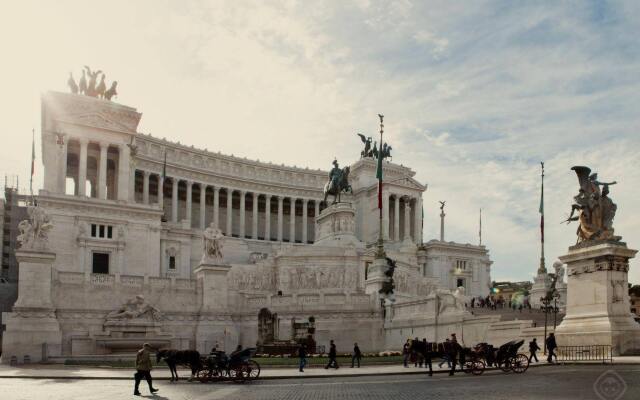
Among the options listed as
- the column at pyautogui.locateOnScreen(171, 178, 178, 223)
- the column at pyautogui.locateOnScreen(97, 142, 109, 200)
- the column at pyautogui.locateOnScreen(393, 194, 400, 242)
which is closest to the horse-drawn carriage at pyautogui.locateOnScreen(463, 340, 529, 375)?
the column at pyautogui.locateOnScreen(97, 142, 109, 200)

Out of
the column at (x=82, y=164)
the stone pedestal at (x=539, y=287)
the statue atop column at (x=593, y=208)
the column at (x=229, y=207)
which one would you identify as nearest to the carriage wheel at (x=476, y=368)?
A: the statue atop column at (x=593, y=208)

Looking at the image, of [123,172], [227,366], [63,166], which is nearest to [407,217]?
[123,172]

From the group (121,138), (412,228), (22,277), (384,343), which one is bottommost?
(384,343)

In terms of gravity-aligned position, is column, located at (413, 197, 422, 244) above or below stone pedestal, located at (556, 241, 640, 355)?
above

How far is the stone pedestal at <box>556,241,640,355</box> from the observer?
27.1m

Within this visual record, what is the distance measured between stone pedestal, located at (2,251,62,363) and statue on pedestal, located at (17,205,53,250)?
626 mm

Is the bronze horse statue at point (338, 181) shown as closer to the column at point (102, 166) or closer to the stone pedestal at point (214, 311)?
the column at point (102, 166)

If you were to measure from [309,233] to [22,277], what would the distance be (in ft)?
252

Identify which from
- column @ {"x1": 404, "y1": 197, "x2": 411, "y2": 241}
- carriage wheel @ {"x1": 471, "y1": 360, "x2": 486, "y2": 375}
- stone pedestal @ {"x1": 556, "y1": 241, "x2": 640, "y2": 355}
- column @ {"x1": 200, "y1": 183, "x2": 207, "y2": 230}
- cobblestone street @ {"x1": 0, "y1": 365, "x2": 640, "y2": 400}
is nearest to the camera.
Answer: cobblestone street @ {"x1": 0, "y1": 365, "x2": 640, "y2": 400}

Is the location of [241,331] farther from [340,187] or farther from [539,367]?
[340,187]

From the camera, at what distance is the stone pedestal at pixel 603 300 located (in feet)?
88.8

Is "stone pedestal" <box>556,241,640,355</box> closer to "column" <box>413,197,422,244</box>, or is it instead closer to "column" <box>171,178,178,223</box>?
"column" <box>171,178,178,223</box>

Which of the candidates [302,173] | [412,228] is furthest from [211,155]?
[412,228]

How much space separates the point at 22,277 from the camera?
146 feet
